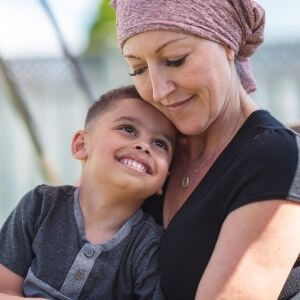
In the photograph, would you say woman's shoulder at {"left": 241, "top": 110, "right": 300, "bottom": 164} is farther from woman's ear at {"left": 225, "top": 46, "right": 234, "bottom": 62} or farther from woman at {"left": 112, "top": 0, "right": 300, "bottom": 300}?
woman's ear at {"left": 225, "top": 46, "right": 234, "bottom": 62}

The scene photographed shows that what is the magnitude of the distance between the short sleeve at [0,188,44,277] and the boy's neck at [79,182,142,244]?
16cm

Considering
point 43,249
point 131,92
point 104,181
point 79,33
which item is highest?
point 79,33

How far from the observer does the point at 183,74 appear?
2393mm

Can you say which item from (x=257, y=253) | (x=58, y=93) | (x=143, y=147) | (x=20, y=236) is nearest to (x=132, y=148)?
(x=143, y=147)

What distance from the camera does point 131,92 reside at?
2.71 metres

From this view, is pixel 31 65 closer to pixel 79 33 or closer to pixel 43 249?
pixel 79 33

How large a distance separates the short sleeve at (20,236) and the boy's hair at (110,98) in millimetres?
323

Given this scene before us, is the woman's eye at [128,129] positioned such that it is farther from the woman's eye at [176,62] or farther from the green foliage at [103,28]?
the green foliage at [103,28]

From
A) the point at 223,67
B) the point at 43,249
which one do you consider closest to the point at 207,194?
the point at 223,67

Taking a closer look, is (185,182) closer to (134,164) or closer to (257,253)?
(134,164)

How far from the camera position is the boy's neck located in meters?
2.59

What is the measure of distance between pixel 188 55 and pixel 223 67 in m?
0.12

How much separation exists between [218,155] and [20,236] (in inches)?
25.5

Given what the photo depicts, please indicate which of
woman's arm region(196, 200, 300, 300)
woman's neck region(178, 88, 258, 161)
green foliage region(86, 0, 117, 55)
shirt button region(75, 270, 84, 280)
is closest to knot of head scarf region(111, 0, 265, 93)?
woman's neck region(178, 88, 258, 161)
